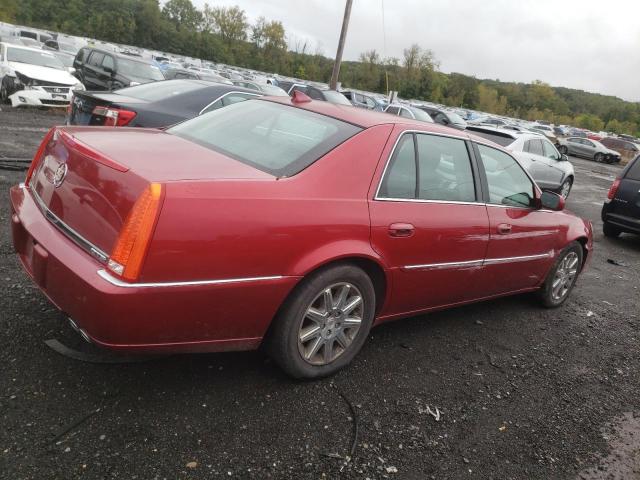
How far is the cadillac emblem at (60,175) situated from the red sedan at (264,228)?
0.04ft

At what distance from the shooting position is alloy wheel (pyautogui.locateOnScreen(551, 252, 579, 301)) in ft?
16.2

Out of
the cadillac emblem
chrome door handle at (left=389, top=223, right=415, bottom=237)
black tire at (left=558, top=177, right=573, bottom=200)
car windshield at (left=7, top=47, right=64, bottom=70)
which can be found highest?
the cadillac emblem

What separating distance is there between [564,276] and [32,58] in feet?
46.4

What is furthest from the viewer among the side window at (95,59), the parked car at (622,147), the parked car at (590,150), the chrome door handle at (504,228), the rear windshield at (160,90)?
the parked car at (622,147)

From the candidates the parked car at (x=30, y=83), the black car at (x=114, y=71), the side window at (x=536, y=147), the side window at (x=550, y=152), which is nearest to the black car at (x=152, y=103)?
the parked car at (x=30, y=83)

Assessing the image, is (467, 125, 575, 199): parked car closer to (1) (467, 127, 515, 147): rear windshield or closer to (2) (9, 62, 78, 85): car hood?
(1) (467, 127, 515, 147): rear windshield

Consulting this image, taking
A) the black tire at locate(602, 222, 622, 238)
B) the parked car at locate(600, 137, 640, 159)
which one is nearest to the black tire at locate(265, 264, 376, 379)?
the black tire at locate(602, 222, 622, 238)

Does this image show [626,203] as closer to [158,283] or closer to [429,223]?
[429,223]

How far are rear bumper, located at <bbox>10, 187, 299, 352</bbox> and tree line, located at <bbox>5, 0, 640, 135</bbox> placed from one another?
235ft

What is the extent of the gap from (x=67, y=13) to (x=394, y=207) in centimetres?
9901

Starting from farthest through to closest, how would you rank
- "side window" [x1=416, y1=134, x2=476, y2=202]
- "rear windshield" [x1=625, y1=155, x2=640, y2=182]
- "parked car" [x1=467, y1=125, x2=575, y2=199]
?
1. "parked car" [x1=467, y1=125, x2=575, y2=199]
2. "rear windshield" [x1=625, y1=155, x2=640, y2=182]
3. "side window" [x1=416, y1=134, x2=476, y2=202]

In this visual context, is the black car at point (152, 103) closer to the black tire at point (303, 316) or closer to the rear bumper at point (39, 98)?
the black tire at point (303, 316)

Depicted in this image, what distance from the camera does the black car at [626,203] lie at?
8133mm

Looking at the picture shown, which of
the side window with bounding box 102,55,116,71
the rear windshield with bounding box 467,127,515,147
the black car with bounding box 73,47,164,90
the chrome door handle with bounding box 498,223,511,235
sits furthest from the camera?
the side window with bounding box 102,55,116,71
